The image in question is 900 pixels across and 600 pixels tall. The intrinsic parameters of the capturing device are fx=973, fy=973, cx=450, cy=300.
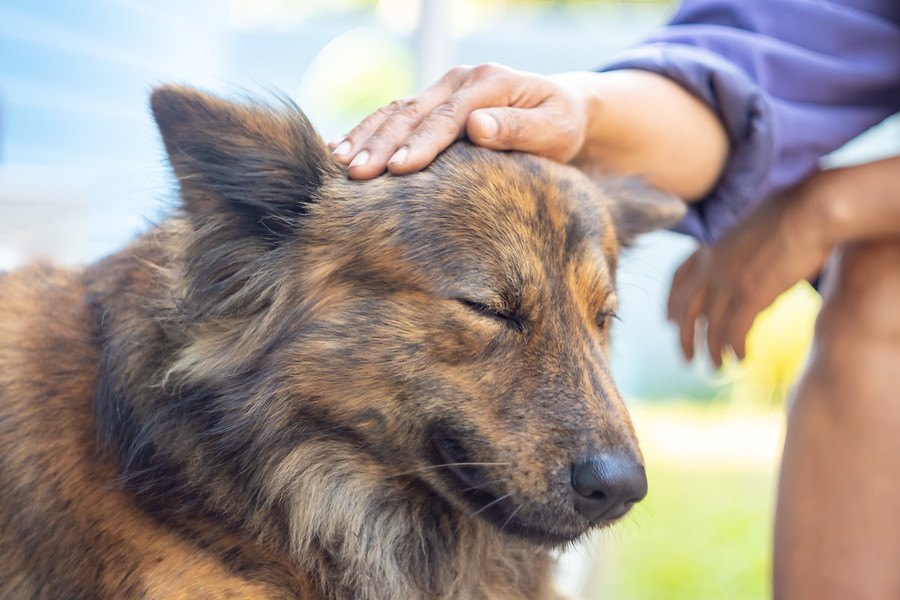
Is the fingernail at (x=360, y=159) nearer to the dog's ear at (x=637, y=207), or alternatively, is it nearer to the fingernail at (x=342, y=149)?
the fingernail at (x=342, y=149)

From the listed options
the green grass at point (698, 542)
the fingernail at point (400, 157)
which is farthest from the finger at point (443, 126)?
the green grass at point (698, 542)

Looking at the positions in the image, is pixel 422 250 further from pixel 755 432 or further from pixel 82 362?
pixel 755 432

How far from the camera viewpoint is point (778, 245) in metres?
2.55

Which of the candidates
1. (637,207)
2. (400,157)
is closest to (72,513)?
(400,157)

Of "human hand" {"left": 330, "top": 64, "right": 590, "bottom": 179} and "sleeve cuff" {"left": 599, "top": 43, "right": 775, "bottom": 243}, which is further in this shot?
"sleeve cuff" {"left": 599, "top": 43, "right": 775, "bottom": 243}

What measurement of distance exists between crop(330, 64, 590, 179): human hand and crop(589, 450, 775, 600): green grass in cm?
185

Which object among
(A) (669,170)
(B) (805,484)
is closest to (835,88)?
(A) (669,170)

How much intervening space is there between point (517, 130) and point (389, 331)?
1.74 ft

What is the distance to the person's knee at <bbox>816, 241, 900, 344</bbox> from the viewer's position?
2289 mm

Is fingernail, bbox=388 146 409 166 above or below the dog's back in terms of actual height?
above

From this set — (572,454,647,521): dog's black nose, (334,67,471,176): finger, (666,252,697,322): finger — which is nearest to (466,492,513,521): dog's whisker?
(572,454,647,521): dog's black nose

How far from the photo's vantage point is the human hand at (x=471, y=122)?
192 centimetres

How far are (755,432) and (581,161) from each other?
4.96 m

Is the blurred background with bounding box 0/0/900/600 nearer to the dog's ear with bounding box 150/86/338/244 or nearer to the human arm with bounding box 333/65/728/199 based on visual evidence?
the dog's ear with bounding box 150/86/338/244
